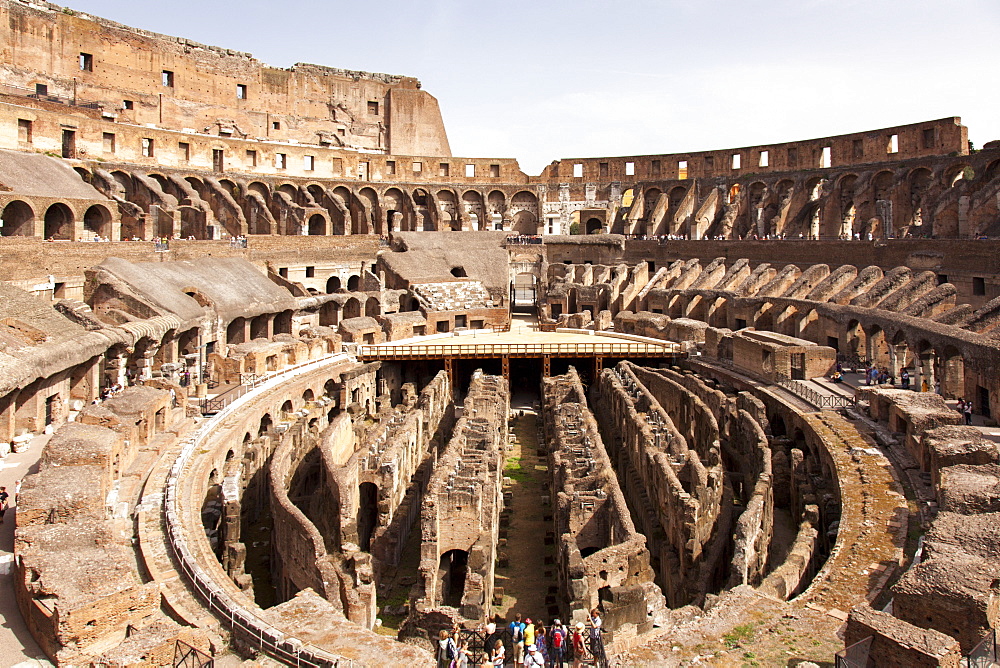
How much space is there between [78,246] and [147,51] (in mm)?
24174

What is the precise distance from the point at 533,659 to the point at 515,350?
2556 cm

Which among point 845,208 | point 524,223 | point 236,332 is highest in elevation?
point 524,223

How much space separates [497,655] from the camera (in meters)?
11.9

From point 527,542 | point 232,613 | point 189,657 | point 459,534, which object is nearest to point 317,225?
point 527,542

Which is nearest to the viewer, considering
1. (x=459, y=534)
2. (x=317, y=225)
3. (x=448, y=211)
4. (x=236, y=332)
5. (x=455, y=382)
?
(x=459, y=534)

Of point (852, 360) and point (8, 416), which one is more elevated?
point (852, 360)

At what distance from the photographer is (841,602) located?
13.0 metres

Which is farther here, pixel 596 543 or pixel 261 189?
pixel 261 189

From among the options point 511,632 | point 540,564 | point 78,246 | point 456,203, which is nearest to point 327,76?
point 456,203

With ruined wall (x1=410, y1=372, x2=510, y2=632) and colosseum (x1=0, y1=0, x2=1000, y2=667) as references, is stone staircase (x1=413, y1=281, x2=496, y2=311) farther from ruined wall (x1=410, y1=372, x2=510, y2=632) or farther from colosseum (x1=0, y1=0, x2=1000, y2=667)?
ruined wall (x1=410, y1=372, x2=510, y2=632)

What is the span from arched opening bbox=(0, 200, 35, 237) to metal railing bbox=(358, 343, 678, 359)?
14.0 meters

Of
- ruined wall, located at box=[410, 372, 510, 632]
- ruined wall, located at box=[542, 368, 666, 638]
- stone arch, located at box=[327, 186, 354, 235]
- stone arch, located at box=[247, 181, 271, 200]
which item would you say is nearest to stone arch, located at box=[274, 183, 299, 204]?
stone arch, located at box=[247, 181, 271, 200]

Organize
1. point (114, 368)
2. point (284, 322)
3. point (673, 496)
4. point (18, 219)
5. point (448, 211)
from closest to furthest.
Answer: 1. point (673, 496)
2. point (114, 368)
3. point (18, 219)
4. point (284, 322)
5. point (448, 211)

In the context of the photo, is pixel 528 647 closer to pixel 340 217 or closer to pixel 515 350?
pixel 515 350
